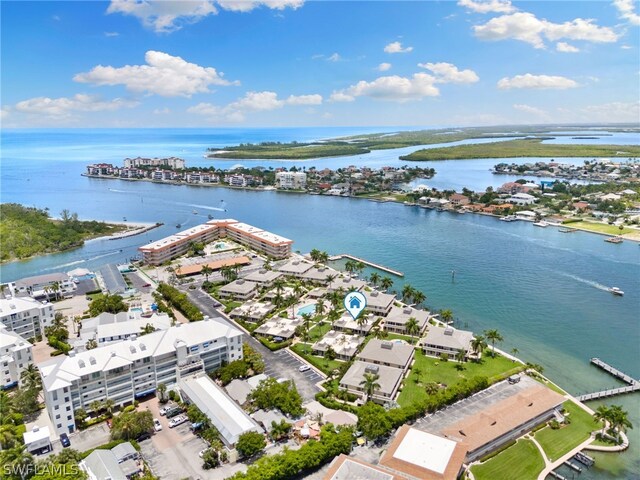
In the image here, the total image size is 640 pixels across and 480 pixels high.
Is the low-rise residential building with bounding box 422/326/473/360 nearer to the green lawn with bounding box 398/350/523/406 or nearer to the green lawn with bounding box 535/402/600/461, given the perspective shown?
the green lawn with bounding box 398/350/523/406

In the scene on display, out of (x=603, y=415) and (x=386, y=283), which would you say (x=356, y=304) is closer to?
(x=386, y=283)

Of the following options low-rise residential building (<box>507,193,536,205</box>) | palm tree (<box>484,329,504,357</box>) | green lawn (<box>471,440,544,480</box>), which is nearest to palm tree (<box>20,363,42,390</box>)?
green lawn (<box>471,440,544,480</box>)

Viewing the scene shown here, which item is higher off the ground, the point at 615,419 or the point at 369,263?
the point at 369,263

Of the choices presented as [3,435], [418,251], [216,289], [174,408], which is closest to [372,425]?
[174,408]

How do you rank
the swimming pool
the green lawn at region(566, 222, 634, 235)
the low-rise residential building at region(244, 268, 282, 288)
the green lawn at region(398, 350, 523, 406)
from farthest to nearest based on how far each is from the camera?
the green lawn at region(566, 222, 634, 235) → the low-rise residential building at region(244, 268, 282, 288) → the swimming pool → the green lawn at region(398, 350, 523, 406)

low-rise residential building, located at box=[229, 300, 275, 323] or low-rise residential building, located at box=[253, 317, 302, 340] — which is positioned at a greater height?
low-rise residential building, located at box=[229, 300, 275, 323]

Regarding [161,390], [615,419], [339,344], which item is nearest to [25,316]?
[161,390]
